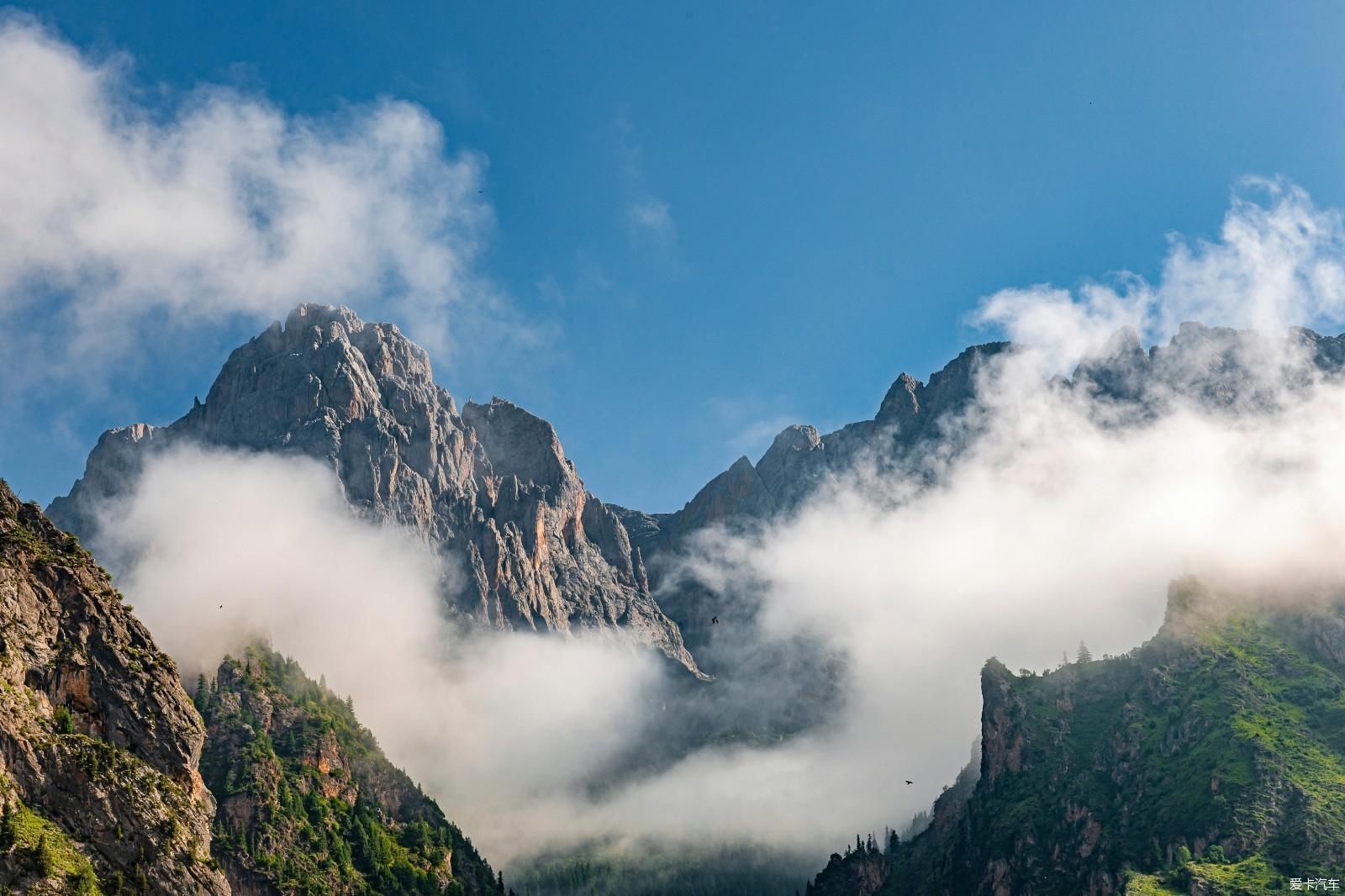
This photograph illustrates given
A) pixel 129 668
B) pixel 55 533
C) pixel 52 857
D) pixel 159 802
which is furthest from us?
pixel 55 533

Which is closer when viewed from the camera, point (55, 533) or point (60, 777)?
point (60, 777)

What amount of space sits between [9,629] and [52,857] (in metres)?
30.6

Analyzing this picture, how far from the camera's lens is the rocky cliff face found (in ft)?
465

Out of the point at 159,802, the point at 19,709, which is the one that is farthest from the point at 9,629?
the point at 159,802

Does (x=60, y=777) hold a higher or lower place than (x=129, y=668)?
lower

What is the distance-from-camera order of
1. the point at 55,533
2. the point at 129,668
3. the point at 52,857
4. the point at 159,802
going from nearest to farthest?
the point at 52,857 < the point at 159,802 < the point at 129,668 < the point at 55,533

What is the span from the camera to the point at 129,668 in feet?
554

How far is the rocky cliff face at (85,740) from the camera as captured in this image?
142 m

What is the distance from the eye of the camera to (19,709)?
148125 millimetres

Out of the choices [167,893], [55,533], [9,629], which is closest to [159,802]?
[167,893]

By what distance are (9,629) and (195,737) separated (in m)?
28.6

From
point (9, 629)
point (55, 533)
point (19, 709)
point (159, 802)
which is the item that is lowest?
point (159, 802)

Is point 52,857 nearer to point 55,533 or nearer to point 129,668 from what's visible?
point 129,668

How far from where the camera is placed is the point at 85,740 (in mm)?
154625
